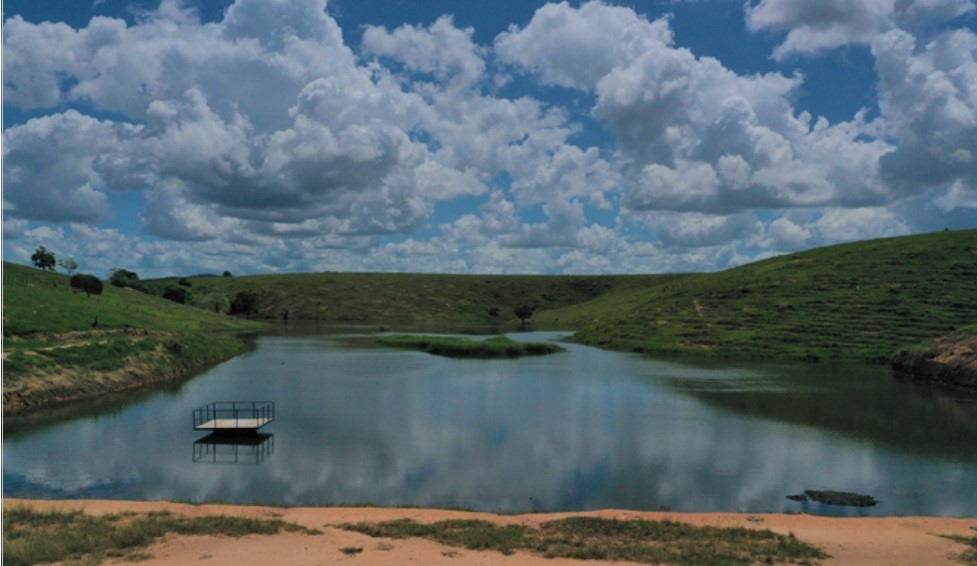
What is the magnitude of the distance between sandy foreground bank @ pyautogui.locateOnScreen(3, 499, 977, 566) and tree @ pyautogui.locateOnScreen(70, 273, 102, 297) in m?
88.6

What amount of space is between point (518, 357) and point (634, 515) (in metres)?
65.5

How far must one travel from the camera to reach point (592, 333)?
12131 cm

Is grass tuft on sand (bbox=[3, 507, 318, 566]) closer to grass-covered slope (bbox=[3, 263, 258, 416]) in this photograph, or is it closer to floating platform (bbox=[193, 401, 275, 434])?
floating platform (bbox=[193, 401, 275, 434])

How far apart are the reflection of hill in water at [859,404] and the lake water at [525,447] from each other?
27 cm

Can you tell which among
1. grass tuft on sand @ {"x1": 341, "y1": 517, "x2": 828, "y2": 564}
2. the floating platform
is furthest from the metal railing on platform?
grass tuft on sand @ {"x1": 341, "y1": 517, "x2": 828, "y2": 564}

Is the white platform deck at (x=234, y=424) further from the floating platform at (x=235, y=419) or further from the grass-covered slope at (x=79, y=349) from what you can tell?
the grass-covered slope at (x=79, y=349)

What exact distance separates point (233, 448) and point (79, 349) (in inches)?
1219

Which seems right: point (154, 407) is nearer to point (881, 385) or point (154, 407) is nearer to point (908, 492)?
point (908, 492)

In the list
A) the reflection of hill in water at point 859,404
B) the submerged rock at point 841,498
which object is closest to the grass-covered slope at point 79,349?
the submerged rock at point 841,498

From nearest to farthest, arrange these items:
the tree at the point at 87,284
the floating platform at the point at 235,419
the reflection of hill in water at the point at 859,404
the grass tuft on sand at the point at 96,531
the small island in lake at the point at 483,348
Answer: the grass tuft on sand at the point at 96,531
the floating platform at the point at 235,419
the reflection of hill in water at the point at 859,404
the small island in lake at the point at 483,348
the tree at the point at 87,284

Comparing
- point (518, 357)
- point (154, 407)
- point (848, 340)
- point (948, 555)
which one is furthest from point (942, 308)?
point (154, 407)

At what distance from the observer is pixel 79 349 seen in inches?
2324

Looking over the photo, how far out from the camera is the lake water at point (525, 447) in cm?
2967

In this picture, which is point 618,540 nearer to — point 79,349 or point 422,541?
point 422,541
